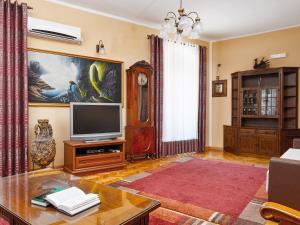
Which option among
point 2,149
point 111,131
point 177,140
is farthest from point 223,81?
point 2,149

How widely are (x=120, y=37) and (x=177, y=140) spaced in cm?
247

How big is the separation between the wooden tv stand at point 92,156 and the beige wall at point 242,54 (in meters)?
2.99

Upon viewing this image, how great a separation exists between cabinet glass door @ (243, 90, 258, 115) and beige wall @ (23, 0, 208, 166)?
2363 millimetres

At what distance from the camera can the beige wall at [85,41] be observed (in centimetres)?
368

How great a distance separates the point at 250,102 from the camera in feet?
17.7

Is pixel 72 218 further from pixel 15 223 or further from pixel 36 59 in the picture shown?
pixel 36 59

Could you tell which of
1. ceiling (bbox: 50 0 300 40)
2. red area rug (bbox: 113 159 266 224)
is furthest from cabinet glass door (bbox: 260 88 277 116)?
red area rug (bbox: 113 159 266 224)

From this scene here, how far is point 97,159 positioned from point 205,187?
5.51 feet

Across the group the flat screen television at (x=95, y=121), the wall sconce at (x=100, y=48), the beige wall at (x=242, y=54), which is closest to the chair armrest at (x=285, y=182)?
the flat screen television at (x=95, y=121)

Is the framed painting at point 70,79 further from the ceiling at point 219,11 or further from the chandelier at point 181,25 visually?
the chandelier at point 181,25

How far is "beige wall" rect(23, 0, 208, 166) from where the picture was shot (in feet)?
12.1

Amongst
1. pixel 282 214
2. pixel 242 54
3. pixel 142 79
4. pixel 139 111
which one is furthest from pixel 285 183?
pixel 242 54

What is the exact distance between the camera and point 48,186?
1.89 m

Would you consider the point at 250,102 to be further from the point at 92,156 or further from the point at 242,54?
the point at 92,156
